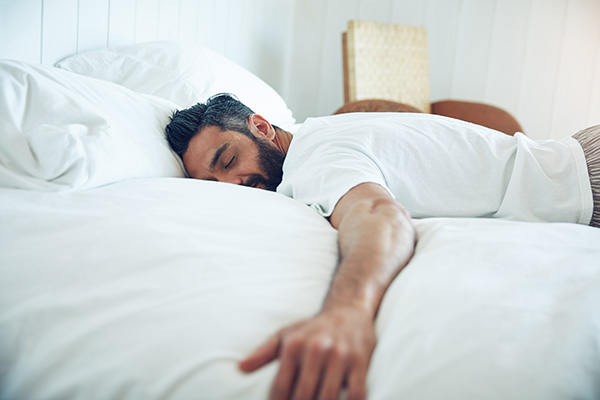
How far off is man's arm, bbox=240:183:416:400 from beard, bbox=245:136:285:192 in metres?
0.50

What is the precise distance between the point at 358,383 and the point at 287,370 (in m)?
0.06

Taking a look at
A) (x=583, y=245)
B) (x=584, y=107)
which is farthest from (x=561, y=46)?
(x=583, y=245)

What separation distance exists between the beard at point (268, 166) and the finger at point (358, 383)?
2.44 ft

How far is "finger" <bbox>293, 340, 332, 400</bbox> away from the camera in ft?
1.39

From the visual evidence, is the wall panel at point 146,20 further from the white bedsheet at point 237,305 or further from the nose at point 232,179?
the white bedsheet at point 237,305

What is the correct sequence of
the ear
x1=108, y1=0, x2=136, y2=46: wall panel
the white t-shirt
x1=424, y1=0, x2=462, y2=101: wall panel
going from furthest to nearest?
1. x1=424, y1=0, x2=462, y2=101: wall panel
2. x1=108, y1=0, x2=136, y2=46: wall panel
3. the ear
4. the white t-shirt

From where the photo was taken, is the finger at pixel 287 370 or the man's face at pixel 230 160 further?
the man's face at pixel 230 160

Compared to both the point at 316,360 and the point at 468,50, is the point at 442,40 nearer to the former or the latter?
the point at 468,50

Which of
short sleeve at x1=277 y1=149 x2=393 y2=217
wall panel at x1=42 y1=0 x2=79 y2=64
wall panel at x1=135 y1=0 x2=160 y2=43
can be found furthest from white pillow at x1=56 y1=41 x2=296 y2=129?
short sleeve at x1=277 y1=149 x2=393 y2=217

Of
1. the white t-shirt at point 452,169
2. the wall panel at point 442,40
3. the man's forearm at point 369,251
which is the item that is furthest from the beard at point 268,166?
the wall panel at point 442,40

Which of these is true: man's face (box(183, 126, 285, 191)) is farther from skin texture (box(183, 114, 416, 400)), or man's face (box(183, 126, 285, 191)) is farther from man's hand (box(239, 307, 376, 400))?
man's hand (box(239, 307, 376, 400))

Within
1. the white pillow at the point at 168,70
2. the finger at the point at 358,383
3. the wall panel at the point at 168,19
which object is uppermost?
the wall panel at the point at 168,19

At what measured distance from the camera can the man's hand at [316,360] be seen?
43 cm

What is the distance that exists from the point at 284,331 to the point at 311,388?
68mm
